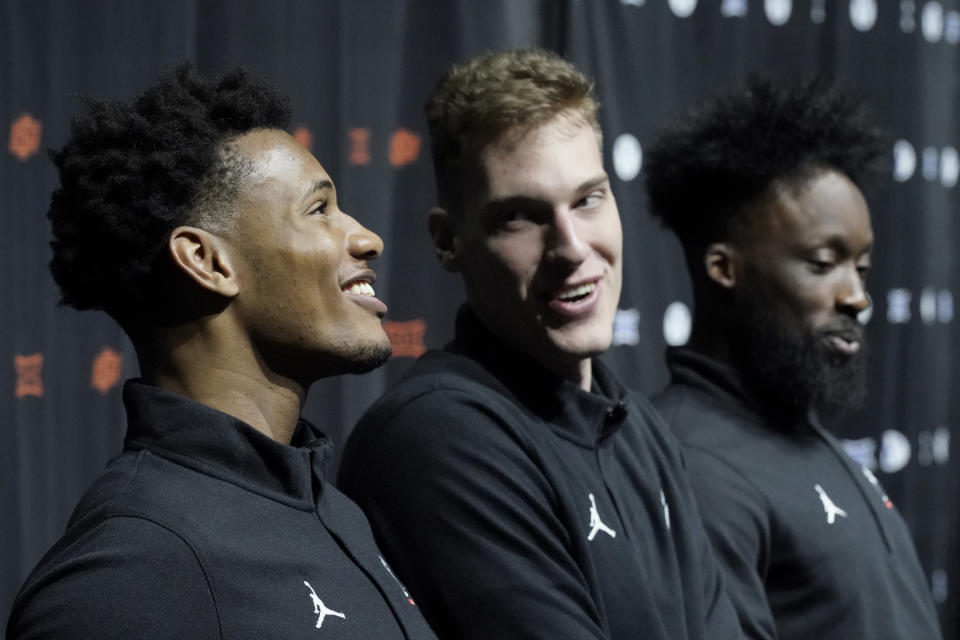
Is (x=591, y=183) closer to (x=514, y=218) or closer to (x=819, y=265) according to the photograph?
(x=514, y=218)

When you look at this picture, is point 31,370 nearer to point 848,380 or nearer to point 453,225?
point 453,225

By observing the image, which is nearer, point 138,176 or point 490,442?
point 138,176

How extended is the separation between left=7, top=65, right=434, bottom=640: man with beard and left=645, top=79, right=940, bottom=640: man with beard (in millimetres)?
724

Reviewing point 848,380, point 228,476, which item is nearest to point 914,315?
point 848,380

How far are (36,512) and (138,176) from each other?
0.87 meters

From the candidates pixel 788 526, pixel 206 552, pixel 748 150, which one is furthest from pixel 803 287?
pixel 206 552

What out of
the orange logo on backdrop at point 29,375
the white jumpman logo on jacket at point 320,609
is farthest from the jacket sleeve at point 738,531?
the orange logo on backdrop at point 29,375

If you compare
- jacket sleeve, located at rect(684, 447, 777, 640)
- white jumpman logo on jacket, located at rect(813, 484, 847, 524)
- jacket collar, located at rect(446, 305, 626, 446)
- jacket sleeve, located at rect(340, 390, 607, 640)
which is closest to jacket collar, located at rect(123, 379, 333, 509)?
jacket sleeve, located at rect(340, 390, 607, 640)

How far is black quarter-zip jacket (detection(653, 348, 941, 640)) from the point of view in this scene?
1717 mm

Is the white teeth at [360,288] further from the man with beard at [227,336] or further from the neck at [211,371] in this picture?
the neck at [211,371]

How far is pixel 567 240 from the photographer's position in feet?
4.94

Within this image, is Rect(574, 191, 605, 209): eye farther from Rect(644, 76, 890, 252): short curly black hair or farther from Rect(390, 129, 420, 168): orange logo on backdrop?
Rect(390, 129, 420, 168): orange logo on backdrop

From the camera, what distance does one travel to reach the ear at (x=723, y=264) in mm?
1963

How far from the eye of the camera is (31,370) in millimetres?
1855
